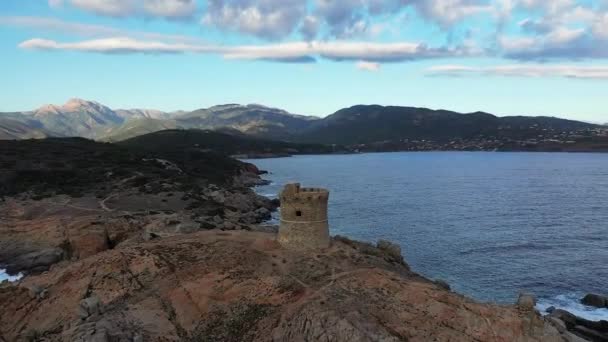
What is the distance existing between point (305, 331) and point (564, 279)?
134ft

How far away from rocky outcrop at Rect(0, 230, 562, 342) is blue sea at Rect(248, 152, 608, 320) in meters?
25.0

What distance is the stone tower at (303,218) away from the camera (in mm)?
36125

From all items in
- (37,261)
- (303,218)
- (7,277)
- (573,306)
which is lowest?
(573,306)

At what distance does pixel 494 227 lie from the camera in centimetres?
8625

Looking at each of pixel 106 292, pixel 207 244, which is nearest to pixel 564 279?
pixel 207 244

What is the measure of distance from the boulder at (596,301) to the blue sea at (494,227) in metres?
0.86

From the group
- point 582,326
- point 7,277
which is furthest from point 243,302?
point 582,326

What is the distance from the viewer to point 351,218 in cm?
9512

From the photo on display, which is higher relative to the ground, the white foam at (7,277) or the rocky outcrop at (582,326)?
the white foam at (7,277)

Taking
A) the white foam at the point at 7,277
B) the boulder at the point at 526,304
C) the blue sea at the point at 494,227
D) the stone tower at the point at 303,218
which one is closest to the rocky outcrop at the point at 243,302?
the boulder at the point at 526,304

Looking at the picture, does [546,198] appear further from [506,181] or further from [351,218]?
[351,218]

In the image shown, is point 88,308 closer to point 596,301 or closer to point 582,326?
Result: point 582,326

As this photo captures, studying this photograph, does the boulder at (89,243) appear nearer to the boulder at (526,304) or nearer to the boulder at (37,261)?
the boulder at (37,261)

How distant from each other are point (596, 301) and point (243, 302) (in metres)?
36.1
